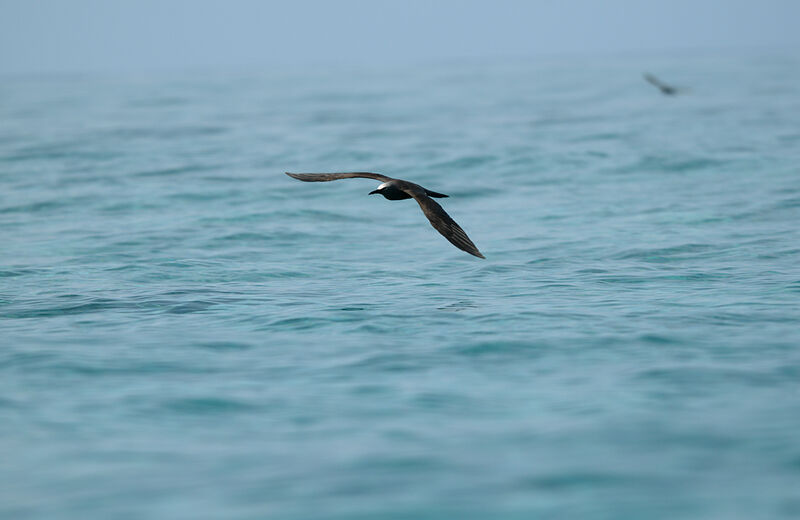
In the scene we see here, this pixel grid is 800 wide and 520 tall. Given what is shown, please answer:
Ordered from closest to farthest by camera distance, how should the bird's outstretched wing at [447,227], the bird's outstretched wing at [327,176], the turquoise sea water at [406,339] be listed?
the turquoise sea water at [406,339]
the bird's outstretched wing at [447,227]
the bird's outstretched wing at [327,176]

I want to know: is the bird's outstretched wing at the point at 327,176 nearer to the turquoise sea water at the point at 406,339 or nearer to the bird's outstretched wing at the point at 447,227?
the bird's outstretched wing at the point at 447,227

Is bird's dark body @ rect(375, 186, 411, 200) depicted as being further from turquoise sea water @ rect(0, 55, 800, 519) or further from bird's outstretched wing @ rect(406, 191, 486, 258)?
turquoise sea water @ rect(0, 55, 800, 519)

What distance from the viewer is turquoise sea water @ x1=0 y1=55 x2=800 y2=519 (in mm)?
7742

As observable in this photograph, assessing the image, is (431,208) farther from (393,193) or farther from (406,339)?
(406,339)

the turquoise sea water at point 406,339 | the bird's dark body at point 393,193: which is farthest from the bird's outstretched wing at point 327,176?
the turquoise sea water at point 406,339

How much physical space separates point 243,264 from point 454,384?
25.4ft

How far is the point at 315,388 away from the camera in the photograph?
1003cm

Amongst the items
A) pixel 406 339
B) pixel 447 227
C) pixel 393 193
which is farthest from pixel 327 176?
pixel 406 339

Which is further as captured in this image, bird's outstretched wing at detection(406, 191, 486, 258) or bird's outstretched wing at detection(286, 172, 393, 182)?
bird's outstretched wing at detection(286, 172, 393, 182)

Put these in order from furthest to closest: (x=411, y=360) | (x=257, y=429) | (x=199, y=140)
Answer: (x=199, y=140)
(x=411, y=360)
(x=257, y=429)

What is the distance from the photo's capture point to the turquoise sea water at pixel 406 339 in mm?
7742

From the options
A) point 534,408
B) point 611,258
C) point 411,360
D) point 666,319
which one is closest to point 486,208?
point 611,258

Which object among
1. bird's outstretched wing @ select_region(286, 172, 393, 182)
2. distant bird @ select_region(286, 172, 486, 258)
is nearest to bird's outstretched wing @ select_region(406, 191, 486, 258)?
distant bird @ select_region(286, 172, 486, 258)

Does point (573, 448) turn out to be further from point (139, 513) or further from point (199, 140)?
point (199, 140)
